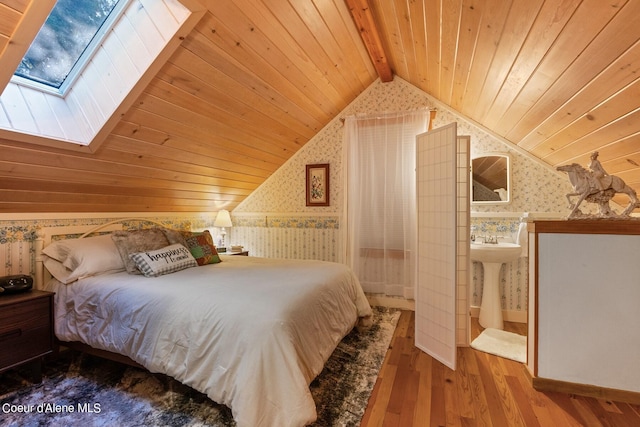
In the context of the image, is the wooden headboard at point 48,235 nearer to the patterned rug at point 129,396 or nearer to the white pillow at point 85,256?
the white pillow at point 85,256

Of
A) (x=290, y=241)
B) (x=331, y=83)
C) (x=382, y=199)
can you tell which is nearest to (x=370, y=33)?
(x=331, y=83)

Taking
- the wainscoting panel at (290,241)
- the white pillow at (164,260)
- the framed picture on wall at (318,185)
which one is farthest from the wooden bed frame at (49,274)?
the framed picture on wall at (318,185)

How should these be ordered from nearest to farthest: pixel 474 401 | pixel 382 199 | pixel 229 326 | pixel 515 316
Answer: pixel 229 326
pixel 474 401
pixel 515 316
pixel 382 199

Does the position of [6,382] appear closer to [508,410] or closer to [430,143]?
[508,410]

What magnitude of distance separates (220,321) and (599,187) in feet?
7.99

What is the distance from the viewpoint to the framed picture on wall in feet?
12.8

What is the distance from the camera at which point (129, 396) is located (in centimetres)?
190

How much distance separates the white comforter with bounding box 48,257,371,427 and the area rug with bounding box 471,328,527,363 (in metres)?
1.17

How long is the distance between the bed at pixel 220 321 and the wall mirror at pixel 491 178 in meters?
1.80

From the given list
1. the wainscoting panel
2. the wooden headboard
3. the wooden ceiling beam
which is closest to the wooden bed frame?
the wooden headboard

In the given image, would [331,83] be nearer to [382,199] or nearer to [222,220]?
[382,199]

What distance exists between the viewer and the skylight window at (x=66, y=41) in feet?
6.10

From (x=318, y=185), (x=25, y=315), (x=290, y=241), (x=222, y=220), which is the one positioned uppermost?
(x=318, y=185)

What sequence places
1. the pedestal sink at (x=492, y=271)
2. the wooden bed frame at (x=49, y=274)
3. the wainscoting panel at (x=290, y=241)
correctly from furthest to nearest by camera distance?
1. the wainscoting panel at (x=290, y=241)
2. the pedestal sink at (x=492, y=271)
3. the wooden bed frame at (x=49, y=274)
